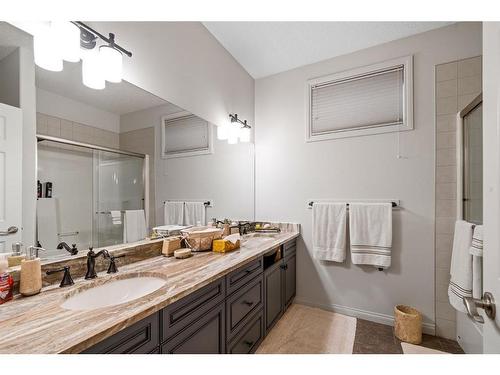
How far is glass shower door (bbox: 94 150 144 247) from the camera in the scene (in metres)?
1.21

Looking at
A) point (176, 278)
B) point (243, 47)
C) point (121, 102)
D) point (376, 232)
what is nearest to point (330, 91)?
point (243, 47)

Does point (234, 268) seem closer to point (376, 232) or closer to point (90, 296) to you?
point (90, 296)

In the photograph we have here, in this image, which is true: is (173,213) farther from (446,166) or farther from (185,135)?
(446,166)

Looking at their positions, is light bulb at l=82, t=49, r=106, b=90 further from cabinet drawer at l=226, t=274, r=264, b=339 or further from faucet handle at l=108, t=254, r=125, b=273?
cabinet drawer at l=226, t=274, r=264, b=339

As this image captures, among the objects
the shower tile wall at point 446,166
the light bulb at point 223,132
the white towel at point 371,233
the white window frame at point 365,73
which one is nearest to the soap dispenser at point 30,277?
the light bulb at point 223,132

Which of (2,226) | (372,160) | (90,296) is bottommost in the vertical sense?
(90,296)

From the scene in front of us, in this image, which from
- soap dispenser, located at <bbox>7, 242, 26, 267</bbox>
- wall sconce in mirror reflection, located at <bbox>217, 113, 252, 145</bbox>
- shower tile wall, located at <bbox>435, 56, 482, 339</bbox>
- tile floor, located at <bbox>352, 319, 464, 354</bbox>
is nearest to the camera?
soap dispenser, located at <bbox>7, 242, 26, 267</bbox>

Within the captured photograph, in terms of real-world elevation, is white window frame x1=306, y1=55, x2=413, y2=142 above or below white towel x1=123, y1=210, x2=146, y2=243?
above

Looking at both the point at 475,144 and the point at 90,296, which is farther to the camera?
the point at 475,144

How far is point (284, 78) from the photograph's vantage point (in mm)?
2605

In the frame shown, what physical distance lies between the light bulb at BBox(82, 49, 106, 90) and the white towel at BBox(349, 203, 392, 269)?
2161 mm

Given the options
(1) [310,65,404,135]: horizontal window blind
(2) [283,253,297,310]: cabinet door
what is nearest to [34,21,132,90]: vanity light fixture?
(1) [310,65,404,135]: horizontal window blind
